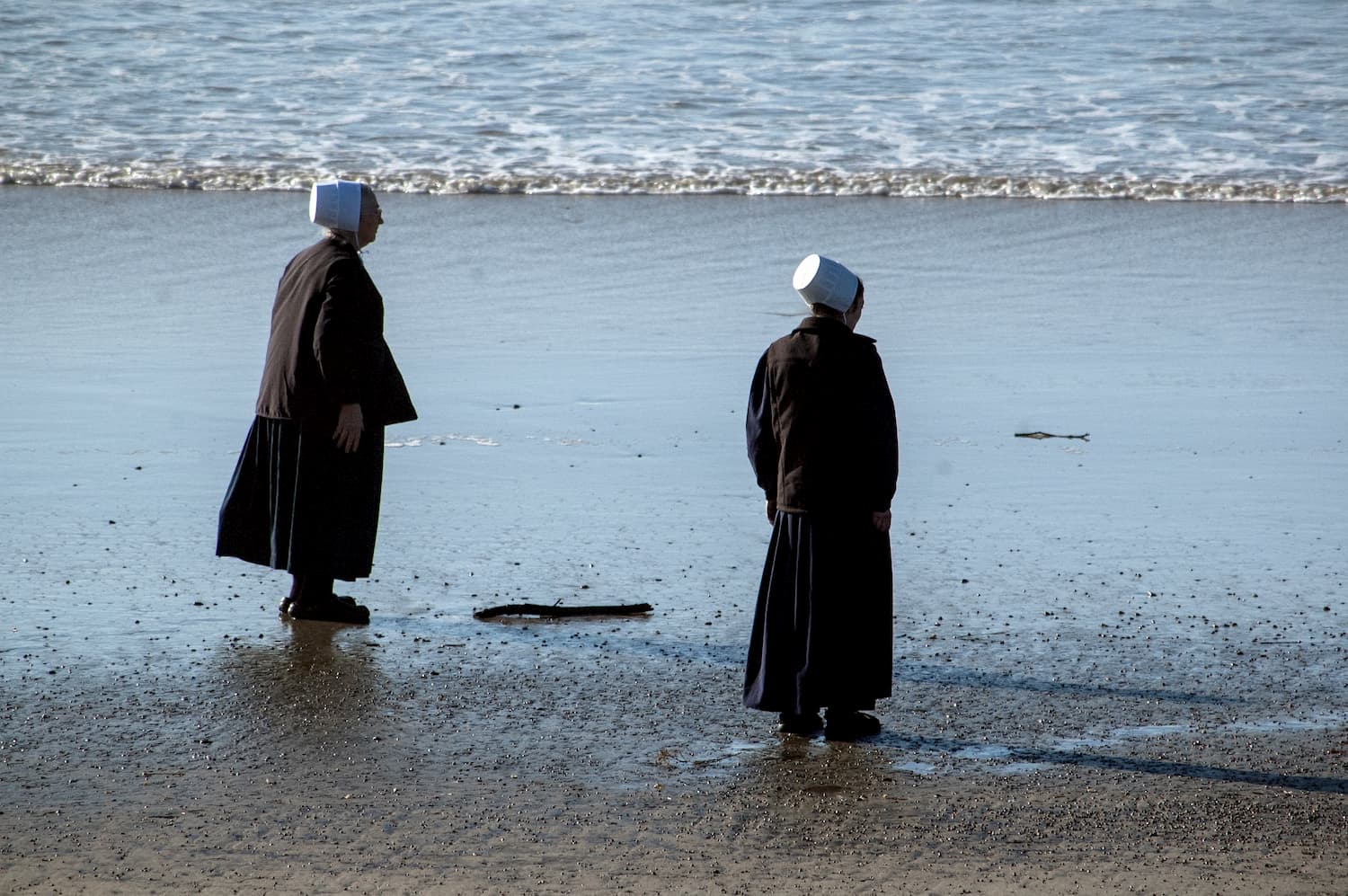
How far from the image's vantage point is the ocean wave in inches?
658

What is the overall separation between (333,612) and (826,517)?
1852 millimetres

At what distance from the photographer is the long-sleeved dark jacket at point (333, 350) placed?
5.70m

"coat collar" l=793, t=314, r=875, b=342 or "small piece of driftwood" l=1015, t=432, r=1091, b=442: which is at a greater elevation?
"coat collar" l=793, t=314, r=875, b=342

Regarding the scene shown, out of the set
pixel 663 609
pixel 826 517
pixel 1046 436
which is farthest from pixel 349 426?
pixel 1046 436

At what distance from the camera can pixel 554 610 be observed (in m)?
5.75

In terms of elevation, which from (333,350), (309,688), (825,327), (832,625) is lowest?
(309,688)

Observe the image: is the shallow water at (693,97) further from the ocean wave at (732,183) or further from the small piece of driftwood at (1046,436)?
the small piece of driftwood at (1046,436)

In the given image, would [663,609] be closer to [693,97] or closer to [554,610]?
[554,610]

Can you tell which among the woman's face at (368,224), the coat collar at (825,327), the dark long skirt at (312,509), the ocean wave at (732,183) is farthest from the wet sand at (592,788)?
the ocean wave at (732,183)

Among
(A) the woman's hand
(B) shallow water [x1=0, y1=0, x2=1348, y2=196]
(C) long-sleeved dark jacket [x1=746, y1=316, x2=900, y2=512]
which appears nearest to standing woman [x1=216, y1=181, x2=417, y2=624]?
(A) the woman's hand

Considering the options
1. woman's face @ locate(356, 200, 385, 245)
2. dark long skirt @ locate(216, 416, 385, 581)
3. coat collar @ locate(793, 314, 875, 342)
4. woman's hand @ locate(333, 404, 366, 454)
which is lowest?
dark long skirt @ locate(216, 416, 385, 581)

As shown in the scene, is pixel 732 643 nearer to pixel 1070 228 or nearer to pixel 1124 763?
pixel 1124 763

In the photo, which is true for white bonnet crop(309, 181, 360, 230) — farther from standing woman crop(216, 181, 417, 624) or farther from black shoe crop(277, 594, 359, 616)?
black shoe crop(277, 594, 359, 616)

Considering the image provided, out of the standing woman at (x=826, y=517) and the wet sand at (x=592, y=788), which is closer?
the wet sand at (x=592, y=788)
